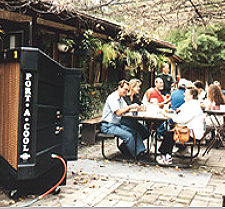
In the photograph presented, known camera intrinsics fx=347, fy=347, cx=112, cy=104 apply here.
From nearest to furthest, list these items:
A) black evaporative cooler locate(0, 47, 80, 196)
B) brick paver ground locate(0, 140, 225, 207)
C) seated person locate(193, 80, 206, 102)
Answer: black evaporative cooler locate(0, 47, 80, 196) < brick paver ground locate(0, 140, 225, 207) < seated person locate(193, 80, 206, 102)

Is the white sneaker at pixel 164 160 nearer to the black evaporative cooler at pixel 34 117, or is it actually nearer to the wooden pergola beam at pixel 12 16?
the black evaporative cooler at pixel 34 117

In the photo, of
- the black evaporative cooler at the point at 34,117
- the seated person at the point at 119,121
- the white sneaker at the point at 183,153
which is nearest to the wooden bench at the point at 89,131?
the seated person at the point at 119,121

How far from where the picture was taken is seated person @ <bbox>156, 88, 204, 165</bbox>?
6.36m

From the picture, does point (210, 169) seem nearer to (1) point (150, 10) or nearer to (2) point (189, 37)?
(1) point (150, 10)

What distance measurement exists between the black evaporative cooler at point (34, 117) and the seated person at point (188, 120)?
2313 mm

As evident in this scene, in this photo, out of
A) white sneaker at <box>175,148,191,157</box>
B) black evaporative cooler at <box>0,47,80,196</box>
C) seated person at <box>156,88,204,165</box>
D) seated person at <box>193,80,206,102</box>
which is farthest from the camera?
seated person at <box>193,80,206,102</box>

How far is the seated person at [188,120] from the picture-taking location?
250 inches

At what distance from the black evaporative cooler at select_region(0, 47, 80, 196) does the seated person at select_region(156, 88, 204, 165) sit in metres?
2.31

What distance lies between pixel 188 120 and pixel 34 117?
132 inches

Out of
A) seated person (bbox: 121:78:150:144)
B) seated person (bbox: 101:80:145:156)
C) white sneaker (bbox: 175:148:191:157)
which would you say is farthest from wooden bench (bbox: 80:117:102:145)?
white sneaker (bbox: 175:148:191:157)

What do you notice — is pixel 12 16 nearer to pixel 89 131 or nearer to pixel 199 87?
pixel 89 131

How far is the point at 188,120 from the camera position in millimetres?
6352

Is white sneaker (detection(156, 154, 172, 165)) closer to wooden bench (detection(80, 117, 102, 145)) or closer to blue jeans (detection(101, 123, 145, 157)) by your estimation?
blue jeans (detection(101, 123, 145, 157))

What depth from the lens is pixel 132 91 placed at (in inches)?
312
